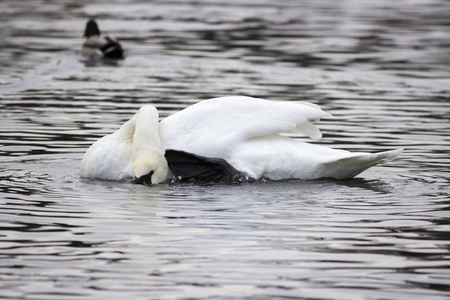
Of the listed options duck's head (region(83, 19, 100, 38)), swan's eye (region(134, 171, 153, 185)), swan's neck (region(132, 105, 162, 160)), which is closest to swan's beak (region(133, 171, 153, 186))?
swan's eye (region(134, 171, 153, 185))

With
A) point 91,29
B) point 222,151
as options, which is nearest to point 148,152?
point 222,151

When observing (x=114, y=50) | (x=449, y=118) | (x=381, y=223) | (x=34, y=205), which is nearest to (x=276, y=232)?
(x=381, y=223)

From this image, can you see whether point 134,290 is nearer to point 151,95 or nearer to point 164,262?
point 164,262

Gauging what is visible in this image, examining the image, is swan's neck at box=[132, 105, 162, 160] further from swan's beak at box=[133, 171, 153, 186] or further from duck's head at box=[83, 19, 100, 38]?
duck's head at box=[83, 19, 100, 38]

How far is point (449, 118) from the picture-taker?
1286cm

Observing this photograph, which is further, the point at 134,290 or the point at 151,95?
the point at 151,95

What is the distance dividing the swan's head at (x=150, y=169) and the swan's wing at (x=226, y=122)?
0.19 m

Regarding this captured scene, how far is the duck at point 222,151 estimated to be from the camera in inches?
344

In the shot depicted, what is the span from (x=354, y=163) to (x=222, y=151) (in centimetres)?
120

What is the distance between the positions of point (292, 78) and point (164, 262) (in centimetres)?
1119

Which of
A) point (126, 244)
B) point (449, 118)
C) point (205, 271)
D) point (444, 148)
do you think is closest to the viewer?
point (205, 271)

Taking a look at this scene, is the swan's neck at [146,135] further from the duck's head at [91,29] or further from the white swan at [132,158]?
the duck's head at [91,29]

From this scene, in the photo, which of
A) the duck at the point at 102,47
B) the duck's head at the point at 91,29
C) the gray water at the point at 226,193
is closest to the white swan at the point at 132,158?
the gray water at the point at 226,193

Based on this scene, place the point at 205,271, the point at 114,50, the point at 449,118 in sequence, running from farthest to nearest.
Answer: the point at 114,50 → the point at 449,118 → the point at 205,271
